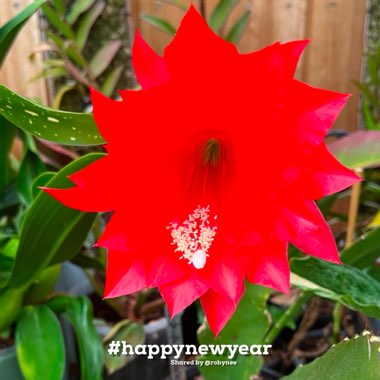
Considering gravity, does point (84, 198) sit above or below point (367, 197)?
→ above

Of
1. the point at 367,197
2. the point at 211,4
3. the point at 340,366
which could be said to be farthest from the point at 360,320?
the point at 211,4

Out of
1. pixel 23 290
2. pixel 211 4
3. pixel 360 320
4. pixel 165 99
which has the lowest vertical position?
pixel 360 320

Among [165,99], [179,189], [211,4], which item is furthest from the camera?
[211,4]

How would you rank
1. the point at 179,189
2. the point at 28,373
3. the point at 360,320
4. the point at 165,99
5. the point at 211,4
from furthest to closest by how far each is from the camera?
1. the point at 211,4
2. the point at 360,320
3. the point at 28,373
4. the point at 179,189
5. the point at 165,99

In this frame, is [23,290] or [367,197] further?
[367,197]

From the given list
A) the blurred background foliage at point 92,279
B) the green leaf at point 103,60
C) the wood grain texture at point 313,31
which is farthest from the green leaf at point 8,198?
the wood grain texture at point 313,31

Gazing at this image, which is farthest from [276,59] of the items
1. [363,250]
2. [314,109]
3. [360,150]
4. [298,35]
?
[298,35]

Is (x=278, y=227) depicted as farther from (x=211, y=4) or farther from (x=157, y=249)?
(x=211, y=4)
